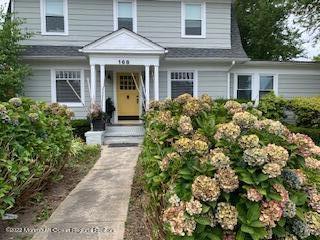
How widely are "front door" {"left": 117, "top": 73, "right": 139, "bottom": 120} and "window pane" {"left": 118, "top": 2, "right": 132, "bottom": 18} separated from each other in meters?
2.48

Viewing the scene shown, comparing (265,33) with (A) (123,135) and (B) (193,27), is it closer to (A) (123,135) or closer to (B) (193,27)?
(B) (193,27)

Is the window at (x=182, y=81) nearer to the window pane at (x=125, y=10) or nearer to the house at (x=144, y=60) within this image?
the house at (x=144, y=60)

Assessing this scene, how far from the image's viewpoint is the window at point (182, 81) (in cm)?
1364

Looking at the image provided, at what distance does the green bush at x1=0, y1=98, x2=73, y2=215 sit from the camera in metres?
3.62

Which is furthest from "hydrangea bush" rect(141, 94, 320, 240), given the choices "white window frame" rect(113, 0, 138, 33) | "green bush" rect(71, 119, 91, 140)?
"white window frame" rect(113, 0, 138, 33)

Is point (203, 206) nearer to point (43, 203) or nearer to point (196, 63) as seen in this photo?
point (43, 203)

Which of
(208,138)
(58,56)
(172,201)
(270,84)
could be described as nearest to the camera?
(172,201)

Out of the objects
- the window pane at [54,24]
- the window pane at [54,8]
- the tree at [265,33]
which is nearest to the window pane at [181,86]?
the window pane at [54,24]

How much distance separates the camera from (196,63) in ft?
44.1

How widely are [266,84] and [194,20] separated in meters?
4.29

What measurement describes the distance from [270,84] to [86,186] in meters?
11.2

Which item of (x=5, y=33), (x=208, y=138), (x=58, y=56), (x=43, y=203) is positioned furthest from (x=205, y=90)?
(x=208, y=138)

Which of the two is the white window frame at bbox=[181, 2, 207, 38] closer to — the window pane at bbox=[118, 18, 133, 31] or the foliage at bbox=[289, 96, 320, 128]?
the window pane at bbox=[118, 18, 133, 31]

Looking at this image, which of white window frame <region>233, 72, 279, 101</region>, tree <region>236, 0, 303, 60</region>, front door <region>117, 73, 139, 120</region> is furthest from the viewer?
tree <region>236, 0, 303, 60</region>
